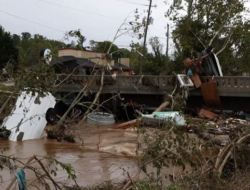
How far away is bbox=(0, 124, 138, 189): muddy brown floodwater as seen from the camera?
8.76 metres

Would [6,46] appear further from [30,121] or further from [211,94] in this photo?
[30,121]

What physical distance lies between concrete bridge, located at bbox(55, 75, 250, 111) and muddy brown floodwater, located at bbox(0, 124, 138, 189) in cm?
495

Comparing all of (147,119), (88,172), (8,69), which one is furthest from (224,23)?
(8,69)

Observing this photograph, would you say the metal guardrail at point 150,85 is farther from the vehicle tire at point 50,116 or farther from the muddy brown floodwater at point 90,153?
the muddy brown floodwater at point 90,153

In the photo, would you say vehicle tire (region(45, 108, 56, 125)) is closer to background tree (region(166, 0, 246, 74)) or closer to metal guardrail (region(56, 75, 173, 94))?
metal guardrail (region(56, 75, 173, 94))

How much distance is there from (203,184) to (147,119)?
9514mm

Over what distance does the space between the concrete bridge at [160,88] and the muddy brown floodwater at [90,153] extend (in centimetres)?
495

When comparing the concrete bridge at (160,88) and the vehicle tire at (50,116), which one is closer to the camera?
the vehicle tire at (50,116)

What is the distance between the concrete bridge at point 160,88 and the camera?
62.9ft

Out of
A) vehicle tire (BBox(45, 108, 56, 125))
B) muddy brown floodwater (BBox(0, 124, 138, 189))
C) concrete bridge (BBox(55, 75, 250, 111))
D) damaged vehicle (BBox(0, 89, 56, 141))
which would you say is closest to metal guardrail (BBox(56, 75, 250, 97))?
concrete bridge (BBox(55, 75, 250, 111))

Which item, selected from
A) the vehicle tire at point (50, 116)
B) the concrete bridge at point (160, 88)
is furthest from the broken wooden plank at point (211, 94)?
the vehicle tire at point (50, 116)

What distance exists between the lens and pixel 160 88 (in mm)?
20750

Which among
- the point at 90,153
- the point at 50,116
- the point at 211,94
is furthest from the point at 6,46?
the point at 90,153

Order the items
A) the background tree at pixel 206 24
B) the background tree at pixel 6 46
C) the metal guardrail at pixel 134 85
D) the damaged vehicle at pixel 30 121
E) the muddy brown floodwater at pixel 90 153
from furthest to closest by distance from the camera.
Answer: the background tree at pixel 6 46 < the background tree at pixel 206 24 < the metal guardrail at pixel 134 85 < the damaged vehicle at pixel 30 121 < the muddy brown floodwater at pixel 90 153
